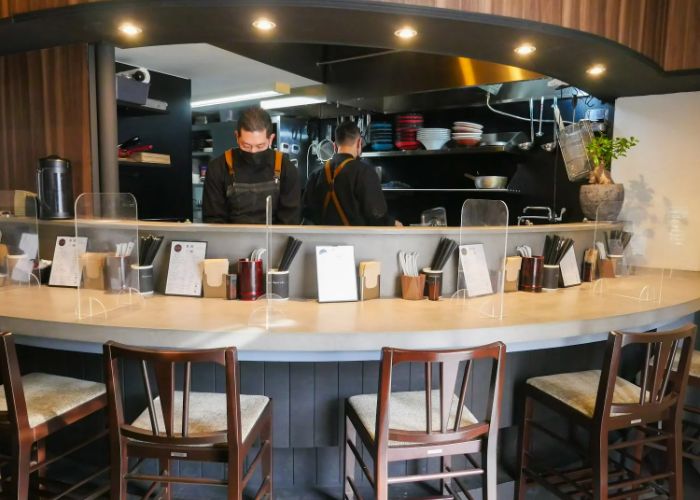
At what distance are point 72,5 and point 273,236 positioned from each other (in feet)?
4.47

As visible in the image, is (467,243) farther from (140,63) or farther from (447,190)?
(140,63)

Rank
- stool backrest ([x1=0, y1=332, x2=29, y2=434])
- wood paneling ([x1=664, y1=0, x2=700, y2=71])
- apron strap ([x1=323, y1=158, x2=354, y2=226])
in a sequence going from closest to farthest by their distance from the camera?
stool backrest ([x1=0, y1=332, x2=29, y2=434]), wood paneling ([x1=664, y1=0, x2=700, y2=71]), apron strap ([x1=323, y1=158, x2=354, y2=226])

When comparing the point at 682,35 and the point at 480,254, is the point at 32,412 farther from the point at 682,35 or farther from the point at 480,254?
the point at 682,35

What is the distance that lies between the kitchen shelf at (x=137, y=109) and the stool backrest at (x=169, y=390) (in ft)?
8.77

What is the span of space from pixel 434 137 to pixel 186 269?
264 centimetres

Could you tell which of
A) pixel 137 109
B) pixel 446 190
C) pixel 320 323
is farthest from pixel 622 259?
pixel 137 109

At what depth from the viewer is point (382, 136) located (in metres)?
4.52

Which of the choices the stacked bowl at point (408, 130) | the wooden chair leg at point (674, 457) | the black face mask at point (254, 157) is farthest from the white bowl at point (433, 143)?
the wooden chair leg at point (674, 457)

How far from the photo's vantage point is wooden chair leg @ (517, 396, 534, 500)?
6.71 feet

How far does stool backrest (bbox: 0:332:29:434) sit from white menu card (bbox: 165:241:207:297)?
2.39 feet

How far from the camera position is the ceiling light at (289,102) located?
4.43 meters

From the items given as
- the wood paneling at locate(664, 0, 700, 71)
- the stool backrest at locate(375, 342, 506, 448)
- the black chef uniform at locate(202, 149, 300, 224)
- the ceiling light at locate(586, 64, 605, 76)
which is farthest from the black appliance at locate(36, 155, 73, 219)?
the wood paneling at locate(664, 0, 700, 71)

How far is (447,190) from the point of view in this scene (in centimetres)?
420

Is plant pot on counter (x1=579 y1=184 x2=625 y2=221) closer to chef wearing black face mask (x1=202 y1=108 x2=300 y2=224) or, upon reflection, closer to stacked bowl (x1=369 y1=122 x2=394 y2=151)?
chef wearing black face mask (x1=202 y1=108 x2=300 y2=224)
